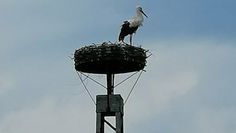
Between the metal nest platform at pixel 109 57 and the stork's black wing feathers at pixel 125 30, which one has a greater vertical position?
the stork's black wing feathers at pixel 125 30

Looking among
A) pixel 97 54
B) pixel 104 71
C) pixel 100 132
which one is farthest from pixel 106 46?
pixel 100 132

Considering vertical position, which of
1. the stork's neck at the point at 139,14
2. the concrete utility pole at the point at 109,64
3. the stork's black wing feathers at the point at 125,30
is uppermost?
the stork's neck at the point at 139,14

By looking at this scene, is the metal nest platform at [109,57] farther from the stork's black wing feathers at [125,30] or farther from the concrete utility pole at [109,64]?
the stork's black wing feathers at [125,30]

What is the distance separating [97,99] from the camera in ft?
58.7

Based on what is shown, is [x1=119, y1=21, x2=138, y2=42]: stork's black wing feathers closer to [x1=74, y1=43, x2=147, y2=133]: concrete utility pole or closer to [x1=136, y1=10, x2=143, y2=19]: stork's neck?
[x1=136, y1=10, x2=143, y2=19]: stork's neck

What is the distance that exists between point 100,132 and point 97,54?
7.70ft

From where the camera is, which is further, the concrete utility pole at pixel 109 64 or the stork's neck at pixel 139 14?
the stork's neck at pixel 139 14

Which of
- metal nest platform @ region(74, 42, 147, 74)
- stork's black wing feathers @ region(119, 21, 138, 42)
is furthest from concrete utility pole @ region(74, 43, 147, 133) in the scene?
stork's black wing feathers @ region(119, 21, 138, 42)

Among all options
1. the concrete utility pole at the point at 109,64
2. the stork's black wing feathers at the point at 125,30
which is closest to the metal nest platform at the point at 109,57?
the concrete utility pole at the point at 109,64

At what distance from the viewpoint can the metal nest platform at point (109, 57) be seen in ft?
56.2

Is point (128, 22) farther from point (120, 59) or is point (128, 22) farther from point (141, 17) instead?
point (120, 59)

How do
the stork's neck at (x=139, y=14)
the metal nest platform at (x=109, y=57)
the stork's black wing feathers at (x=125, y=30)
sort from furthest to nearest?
the stork's neck at (x=139, y=14), the stork's black wing feathers at (x=125, y=30), the metal nest platform at (x=109, y=57)

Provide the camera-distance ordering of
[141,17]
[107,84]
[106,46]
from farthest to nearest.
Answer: [141,17] → [107,84] → [106,46]

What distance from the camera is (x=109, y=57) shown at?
17.1 meters
